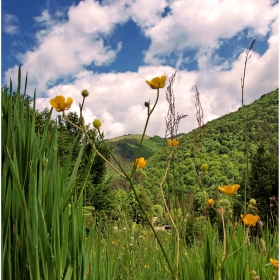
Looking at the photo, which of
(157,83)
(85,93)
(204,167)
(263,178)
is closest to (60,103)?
(85,93)

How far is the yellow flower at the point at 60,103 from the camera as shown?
112 cm

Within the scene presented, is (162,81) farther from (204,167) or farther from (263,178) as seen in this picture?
(263,178)

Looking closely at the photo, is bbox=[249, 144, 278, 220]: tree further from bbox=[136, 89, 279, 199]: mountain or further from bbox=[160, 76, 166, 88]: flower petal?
bbox=[160, 76, 166, 88]: flower petal

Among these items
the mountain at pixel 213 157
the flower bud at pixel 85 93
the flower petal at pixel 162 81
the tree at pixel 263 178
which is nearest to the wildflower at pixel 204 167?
the mountain at pixel 213 157

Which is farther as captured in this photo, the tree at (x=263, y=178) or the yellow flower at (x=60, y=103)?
the tree at (x=263, y=178)

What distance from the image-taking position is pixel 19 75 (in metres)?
0.94

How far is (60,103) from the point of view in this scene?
44.6 inches

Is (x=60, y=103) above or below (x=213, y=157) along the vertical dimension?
below

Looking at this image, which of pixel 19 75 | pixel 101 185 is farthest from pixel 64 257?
pixel 101 185

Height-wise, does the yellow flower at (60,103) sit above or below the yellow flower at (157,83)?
below

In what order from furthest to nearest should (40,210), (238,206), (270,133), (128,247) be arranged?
(270,133) < (238,206) < (128,247) < (40,210)

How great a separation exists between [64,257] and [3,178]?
29cm

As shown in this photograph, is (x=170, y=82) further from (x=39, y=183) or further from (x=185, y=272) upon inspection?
(x=39, y=183)

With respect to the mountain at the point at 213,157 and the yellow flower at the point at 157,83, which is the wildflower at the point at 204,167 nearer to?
the mountain at the point at 213,157
